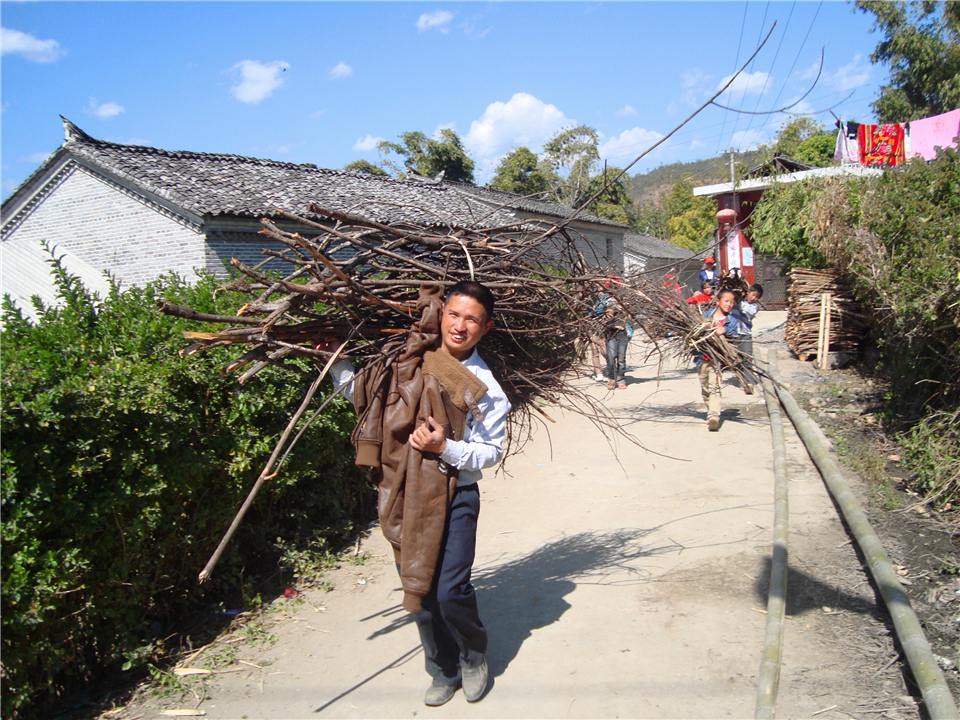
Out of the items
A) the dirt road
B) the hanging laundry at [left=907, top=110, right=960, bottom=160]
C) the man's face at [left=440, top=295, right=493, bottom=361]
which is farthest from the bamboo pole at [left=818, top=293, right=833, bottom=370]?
the man's face at [left=440, top=295, right=493, bottom=361]

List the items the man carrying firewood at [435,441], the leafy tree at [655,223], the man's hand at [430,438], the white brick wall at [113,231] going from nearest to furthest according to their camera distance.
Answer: the man's hand at [430,438], the man carrying firewood at [435,441], the white brick wall at [113,231], the leafy tree at [655,223]

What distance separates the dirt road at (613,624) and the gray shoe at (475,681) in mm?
62

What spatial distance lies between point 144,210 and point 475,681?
1578cm

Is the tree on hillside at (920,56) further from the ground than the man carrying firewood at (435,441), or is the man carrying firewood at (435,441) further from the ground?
the tree on hillside at (920,56)

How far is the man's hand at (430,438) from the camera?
2.88 m

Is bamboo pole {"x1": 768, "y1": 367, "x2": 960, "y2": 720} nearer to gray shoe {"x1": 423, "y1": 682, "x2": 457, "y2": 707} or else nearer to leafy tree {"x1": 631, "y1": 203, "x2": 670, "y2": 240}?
gray shoe {"x1": 423, "y1": 682, "x2": 457, "y2": 707}

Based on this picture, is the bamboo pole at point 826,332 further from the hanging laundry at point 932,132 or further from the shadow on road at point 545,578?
the shadow on road at point 545,578

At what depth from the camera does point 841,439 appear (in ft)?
25.3

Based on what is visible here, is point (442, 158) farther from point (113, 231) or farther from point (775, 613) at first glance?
point (775, 613)

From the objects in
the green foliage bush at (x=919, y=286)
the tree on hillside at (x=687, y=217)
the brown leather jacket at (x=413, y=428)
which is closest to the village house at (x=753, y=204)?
the green foliage bush at (x=919, y=286)

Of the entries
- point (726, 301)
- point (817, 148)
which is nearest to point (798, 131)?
point (817, 148)

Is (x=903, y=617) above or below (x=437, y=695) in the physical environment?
above

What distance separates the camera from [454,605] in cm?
306

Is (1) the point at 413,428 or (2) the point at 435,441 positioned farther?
(1) the point at 413,428
